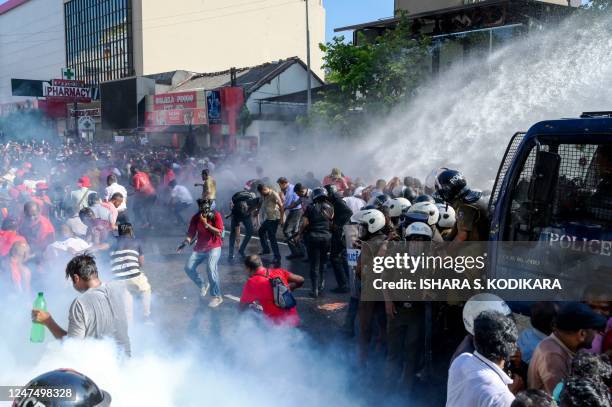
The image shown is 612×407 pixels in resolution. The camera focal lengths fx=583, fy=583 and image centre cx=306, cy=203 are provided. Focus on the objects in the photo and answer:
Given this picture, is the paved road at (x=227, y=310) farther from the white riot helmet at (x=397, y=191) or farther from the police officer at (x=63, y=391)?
the police officer at (x=63, y=391)

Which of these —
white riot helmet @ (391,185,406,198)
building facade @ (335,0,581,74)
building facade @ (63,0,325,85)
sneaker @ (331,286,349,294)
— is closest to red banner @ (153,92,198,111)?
building facade @ (335,0,581,74)

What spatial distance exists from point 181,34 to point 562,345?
53005 mm

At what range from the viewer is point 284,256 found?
11555mm

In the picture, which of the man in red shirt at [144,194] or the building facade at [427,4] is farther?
the building facade at [427,4]

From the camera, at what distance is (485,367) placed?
2.89 meters

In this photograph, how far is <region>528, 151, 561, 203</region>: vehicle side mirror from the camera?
433 centimetres

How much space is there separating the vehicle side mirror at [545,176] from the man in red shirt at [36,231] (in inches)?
240

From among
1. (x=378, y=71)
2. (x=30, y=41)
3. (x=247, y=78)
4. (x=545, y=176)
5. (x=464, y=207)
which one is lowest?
(x=464, y=207)

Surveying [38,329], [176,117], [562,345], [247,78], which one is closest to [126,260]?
[38,329]

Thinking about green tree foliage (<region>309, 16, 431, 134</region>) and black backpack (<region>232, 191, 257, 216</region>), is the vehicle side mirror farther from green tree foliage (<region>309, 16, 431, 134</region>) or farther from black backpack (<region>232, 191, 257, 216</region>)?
green tree foliage (<region>309, 16, 431, 134</region>)

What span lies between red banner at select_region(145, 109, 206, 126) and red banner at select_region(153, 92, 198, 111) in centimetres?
24

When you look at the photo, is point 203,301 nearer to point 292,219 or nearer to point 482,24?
point 292,219

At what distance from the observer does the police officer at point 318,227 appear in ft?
26.8

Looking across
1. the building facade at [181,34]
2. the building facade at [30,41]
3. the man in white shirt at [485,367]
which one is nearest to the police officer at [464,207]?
the man in white shirt at [485,367]
